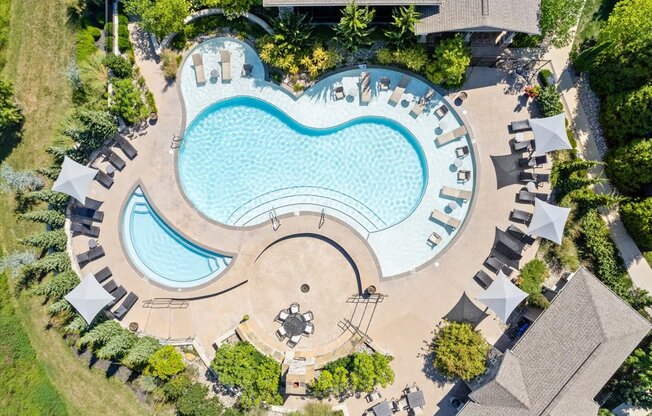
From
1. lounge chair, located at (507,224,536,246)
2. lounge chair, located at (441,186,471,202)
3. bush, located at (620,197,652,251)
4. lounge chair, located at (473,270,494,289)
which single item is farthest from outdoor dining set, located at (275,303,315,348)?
bush, located at (620,197,652,251)

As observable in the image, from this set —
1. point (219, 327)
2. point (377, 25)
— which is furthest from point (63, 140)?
point (377, 25)

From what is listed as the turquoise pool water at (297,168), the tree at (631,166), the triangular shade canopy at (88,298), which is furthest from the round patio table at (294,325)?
the tree at (631,166)

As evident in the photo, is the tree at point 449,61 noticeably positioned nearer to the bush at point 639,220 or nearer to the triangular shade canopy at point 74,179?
the bush at point 639,220

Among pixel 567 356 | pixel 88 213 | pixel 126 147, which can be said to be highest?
pixel 126 147

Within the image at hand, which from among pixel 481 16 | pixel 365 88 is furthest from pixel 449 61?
pixel 365 88

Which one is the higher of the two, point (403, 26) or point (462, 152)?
point (403, 26)

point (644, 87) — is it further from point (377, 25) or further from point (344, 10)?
point (344, 10)

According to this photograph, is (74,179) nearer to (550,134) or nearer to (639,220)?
→ (550,134)
